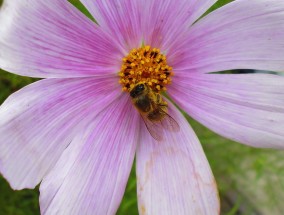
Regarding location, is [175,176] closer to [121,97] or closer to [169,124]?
[169,124]

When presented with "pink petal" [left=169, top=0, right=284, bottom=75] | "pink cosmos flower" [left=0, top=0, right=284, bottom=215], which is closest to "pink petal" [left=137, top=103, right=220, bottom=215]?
"pink cosmos flower" [left=0, top=0, right=284, bottom=215]

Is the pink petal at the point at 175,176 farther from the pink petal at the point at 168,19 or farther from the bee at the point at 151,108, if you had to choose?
the pink petal at the point at 168,19

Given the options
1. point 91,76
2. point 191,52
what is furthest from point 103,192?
point 191,52

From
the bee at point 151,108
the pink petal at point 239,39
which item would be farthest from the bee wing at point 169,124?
the pink petal at point 239,39

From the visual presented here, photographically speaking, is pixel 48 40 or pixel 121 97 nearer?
pixel 48 40

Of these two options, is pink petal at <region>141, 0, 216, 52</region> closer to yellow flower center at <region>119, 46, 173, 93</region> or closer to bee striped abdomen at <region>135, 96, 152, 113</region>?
yellow flower center at <region>119, 46, 173, 93</region>

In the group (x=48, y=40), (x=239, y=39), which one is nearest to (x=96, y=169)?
(x=48, y=40)

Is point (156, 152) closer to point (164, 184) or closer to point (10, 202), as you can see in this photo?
point (164, 184)
